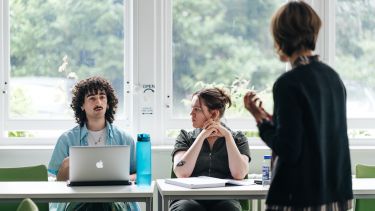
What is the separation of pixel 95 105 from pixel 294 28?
75.3 inches

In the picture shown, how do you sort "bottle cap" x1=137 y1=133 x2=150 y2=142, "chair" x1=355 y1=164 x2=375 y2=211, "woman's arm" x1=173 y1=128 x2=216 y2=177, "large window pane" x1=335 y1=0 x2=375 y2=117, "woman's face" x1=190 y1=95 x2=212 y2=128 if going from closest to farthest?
"bottle cap" x1=137 y1=133 x2=150 y2=142 < "woman's arm" x1=173 y1=128 x2=216 y2=177 < "woman's face" x1=190 y1=95 x2=212 y2=128 < "chair" x1=355 y1=164 x2=375 y2=211 < "large window pane" x1=335 y1=0 x2=375 y2=117

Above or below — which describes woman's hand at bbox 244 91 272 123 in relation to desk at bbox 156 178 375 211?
above

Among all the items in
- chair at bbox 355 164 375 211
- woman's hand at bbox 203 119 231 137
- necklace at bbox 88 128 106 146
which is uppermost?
woman's hand at bbox 203 119 231 137

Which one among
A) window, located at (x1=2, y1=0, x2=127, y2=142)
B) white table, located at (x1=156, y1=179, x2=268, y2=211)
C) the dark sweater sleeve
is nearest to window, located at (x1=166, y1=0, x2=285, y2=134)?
window, located at (x1=2, y1=0, x2=127, y2=142)

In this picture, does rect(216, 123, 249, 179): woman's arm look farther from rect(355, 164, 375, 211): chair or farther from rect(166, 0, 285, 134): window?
rect(166, 0, 285, 134): window

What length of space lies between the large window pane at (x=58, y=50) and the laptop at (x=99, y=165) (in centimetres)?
186

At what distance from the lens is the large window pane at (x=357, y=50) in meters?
5.46

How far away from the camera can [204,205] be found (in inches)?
156

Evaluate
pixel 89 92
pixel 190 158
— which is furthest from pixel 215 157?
pixel 89 92

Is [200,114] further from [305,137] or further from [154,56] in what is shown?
[305,137]

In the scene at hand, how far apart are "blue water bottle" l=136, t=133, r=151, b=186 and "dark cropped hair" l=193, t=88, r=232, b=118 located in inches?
21.9

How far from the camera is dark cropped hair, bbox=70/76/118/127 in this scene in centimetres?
425

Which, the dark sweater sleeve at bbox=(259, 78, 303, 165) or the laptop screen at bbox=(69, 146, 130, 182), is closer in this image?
the dark sweater sleeve at bbox=(259, 78, 303, 165)

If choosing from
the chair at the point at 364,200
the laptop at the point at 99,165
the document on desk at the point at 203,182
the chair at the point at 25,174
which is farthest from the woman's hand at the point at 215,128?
the chair at the point at 25,174
